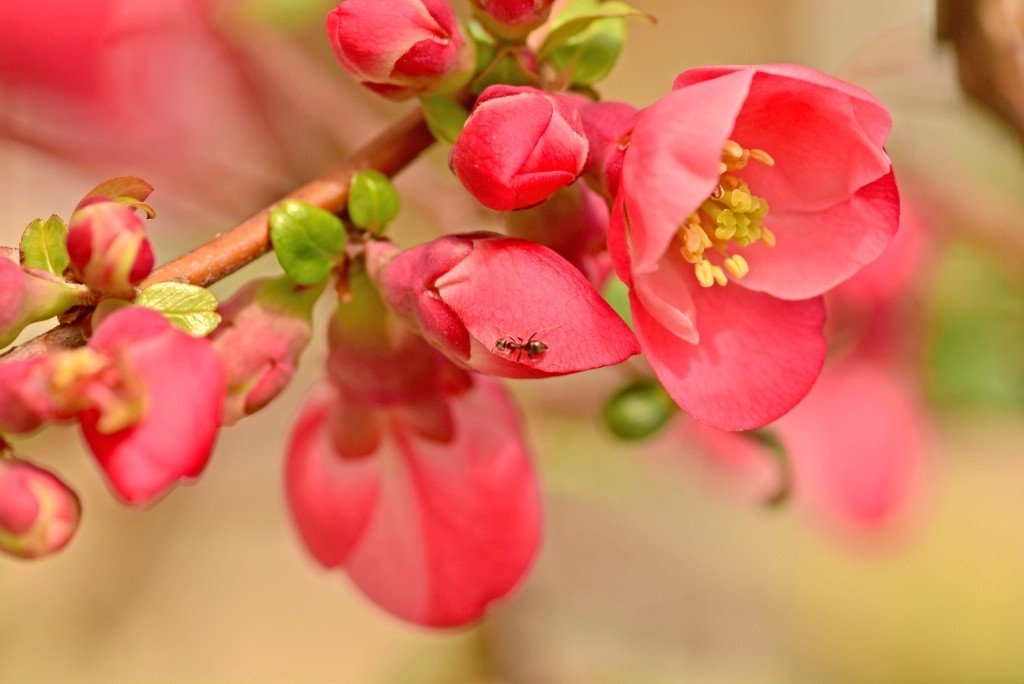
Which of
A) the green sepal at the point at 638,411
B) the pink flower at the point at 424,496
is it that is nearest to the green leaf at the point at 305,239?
the pink flower at the point at 424,496

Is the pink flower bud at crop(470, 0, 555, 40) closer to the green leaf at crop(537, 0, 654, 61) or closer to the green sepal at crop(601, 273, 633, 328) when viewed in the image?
the green leaf at crop(537, 0, 654, 61)

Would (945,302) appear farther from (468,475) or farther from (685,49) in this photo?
(685,49)

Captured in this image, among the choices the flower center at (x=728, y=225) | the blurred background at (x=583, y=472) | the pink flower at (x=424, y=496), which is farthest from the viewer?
the blurred background at (x=583, y=472)


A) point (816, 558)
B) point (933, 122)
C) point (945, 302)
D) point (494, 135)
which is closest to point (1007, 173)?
point (933, 122)

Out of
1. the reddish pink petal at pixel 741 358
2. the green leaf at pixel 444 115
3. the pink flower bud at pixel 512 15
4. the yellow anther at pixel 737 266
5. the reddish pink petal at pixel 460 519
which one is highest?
the pink flower bud at pixel 512 15

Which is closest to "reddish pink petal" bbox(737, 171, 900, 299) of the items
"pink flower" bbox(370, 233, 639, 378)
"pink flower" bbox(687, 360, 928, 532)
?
"pink flower" bbox(370, 233, 639, 378)

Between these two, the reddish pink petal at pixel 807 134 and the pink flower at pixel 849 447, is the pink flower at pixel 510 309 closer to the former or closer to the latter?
the reddish pink petal at pixel 807 134
